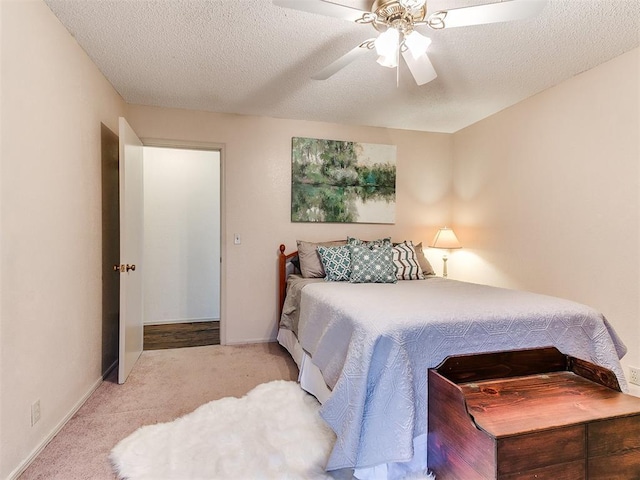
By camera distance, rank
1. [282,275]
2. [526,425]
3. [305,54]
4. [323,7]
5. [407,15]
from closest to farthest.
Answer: [526,425], [323,7], [407,15], [305,54], [282,275]

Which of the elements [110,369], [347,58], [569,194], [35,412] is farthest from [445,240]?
[35,412]

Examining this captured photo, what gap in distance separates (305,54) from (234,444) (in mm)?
2466

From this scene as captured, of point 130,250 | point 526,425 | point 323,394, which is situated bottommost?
point 323,394

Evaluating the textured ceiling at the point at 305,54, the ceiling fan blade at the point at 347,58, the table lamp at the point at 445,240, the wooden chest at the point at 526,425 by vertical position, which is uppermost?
the textured ceiling at the point at 305,54

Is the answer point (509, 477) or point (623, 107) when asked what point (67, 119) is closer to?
point (509, 477)

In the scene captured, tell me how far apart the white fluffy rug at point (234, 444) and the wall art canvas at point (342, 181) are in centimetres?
205

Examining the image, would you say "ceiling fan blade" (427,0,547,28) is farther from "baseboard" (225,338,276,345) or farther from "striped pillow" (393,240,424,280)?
"baseboard" (225,338,276,345)

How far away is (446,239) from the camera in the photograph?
382 centimetres

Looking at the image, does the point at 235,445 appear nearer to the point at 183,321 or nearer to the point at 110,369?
the point at 110,369

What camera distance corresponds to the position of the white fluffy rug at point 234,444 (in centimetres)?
156

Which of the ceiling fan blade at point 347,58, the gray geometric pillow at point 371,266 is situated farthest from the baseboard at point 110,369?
the ceiling fan blade at point 347,58

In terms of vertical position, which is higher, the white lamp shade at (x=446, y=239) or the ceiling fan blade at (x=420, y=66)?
the ceiling fan blade at (x=420, y=66)

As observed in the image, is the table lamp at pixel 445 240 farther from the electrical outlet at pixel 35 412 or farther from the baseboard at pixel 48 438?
the electrical outlet at pixel 35 412

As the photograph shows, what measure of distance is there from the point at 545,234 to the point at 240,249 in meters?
2.86
